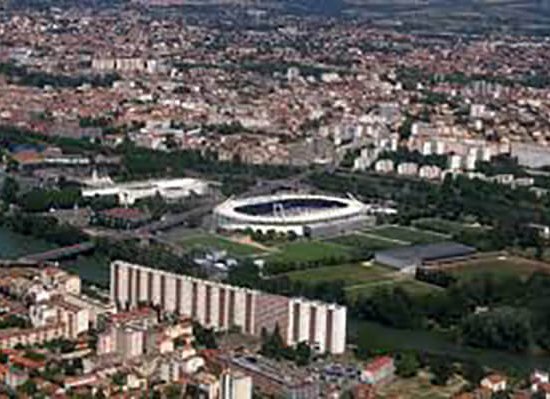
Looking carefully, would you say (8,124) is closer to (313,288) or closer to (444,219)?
(444,219)

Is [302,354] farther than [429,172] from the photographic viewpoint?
No

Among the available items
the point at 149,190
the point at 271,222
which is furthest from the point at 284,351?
the point at 149,190

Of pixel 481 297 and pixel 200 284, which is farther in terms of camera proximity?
pixel 481 297

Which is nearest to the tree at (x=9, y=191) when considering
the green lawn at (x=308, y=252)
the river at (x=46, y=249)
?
the river at (x=46, y=249)

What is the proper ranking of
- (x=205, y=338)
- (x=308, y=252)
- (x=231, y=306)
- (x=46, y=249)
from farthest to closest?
(x=308, y=252)
(x=46, y=249)
(x=231, y=306)
(x=205, y=338)

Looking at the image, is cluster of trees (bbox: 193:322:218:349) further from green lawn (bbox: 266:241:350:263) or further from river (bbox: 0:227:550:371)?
green lawn (bbox: 266:241:350:263)

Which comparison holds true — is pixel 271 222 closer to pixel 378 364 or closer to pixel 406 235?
pixel 406 235

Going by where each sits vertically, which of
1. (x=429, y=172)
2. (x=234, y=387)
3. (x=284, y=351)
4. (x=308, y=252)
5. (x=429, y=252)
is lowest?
(x=429, y=172)

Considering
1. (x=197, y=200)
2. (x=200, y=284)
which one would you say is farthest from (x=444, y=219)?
(x=200, y=284)
